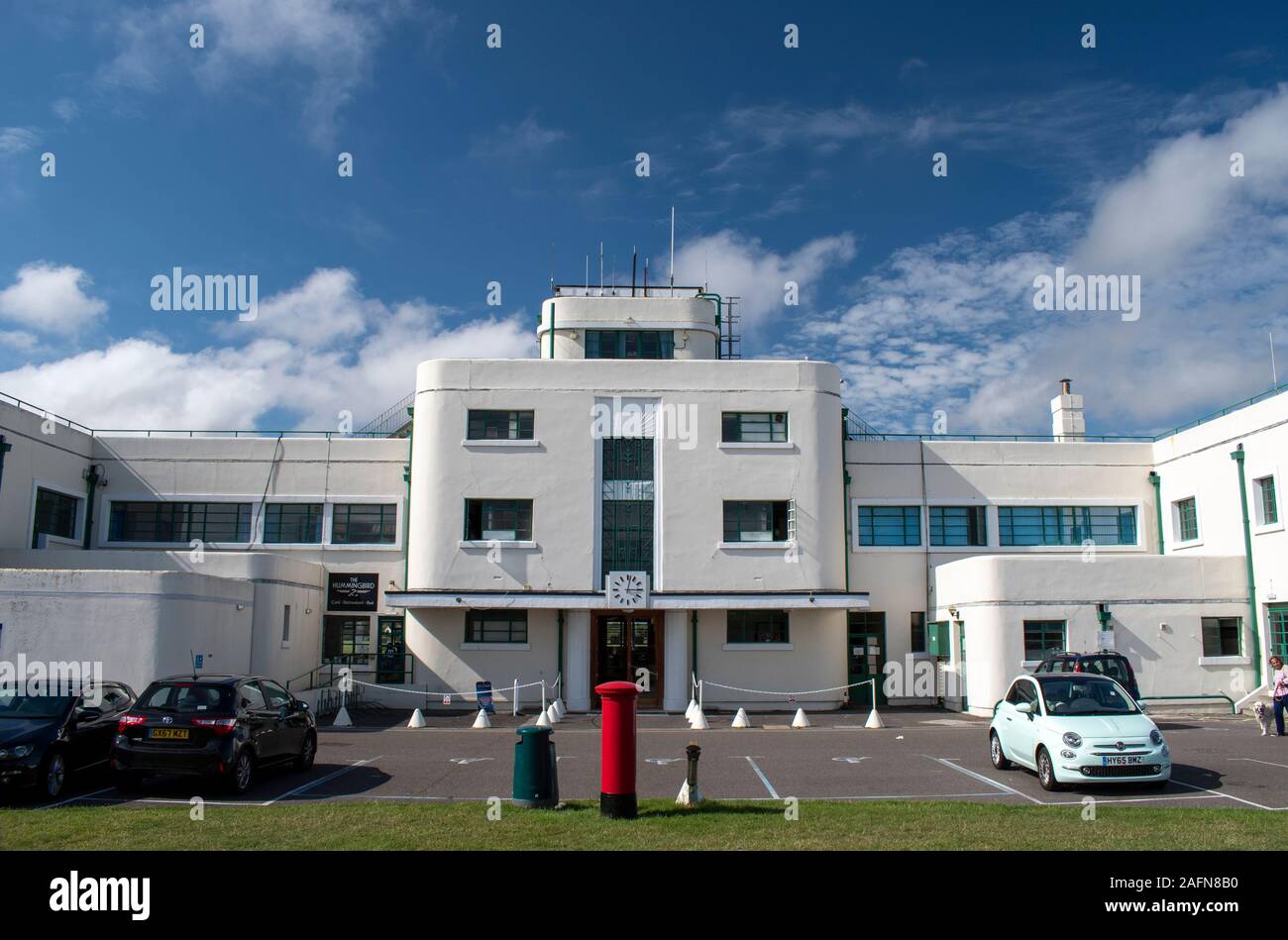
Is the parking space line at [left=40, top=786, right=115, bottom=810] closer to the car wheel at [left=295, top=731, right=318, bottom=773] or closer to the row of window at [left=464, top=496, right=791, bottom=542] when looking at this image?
the car wheel at [left=295, top=731, right=318, bottom=773]

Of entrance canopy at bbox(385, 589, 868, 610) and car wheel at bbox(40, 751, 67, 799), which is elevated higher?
entrance canopy at bbox(385, 589, 868, 610)

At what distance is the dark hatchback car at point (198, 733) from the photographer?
42.9 feet

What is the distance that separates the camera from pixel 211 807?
12.3 metres

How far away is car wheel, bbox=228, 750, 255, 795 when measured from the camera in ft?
43.2

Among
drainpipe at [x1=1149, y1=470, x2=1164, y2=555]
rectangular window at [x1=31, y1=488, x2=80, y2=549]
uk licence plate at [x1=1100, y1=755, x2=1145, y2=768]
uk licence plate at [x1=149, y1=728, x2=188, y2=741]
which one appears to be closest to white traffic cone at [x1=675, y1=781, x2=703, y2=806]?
uk licence plate at [x1=1100, y1=755, x2=1145, y2=768]

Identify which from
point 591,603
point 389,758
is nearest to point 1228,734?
point 591,603

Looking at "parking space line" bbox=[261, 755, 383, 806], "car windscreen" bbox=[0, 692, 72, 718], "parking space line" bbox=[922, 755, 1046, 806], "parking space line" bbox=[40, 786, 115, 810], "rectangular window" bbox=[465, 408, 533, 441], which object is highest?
"rectangular window" bbox=[465, 408, 533, 441]

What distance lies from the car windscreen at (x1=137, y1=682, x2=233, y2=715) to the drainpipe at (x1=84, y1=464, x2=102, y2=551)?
18.1m

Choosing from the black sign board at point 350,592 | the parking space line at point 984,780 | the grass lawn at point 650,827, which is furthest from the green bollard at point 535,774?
the black sign board at point 350,592

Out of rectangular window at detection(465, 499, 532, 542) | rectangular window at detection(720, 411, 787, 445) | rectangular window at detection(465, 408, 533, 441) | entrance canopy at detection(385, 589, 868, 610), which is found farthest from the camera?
rectangular window at detection(720, 411, 787, 445)

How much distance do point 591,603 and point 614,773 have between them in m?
16.1

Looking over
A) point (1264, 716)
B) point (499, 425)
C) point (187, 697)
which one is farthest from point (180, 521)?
point (1264, 716)

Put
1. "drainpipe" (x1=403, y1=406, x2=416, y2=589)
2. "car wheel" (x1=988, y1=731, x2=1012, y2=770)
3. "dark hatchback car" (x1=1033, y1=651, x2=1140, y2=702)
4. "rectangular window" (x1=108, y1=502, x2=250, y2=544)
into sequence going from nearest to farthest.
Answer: "car wheel" (x1=988, y1=731, x2=1012, y2=770) → "dark hatchback car" (x1=1033, y1=651, x2=1140, y2=702) → "drainpipe" (x1=403, y1=406, x2=416, y2=589) → "rectangular window" (x1=108, y1=502, x2=250, y2=544)
